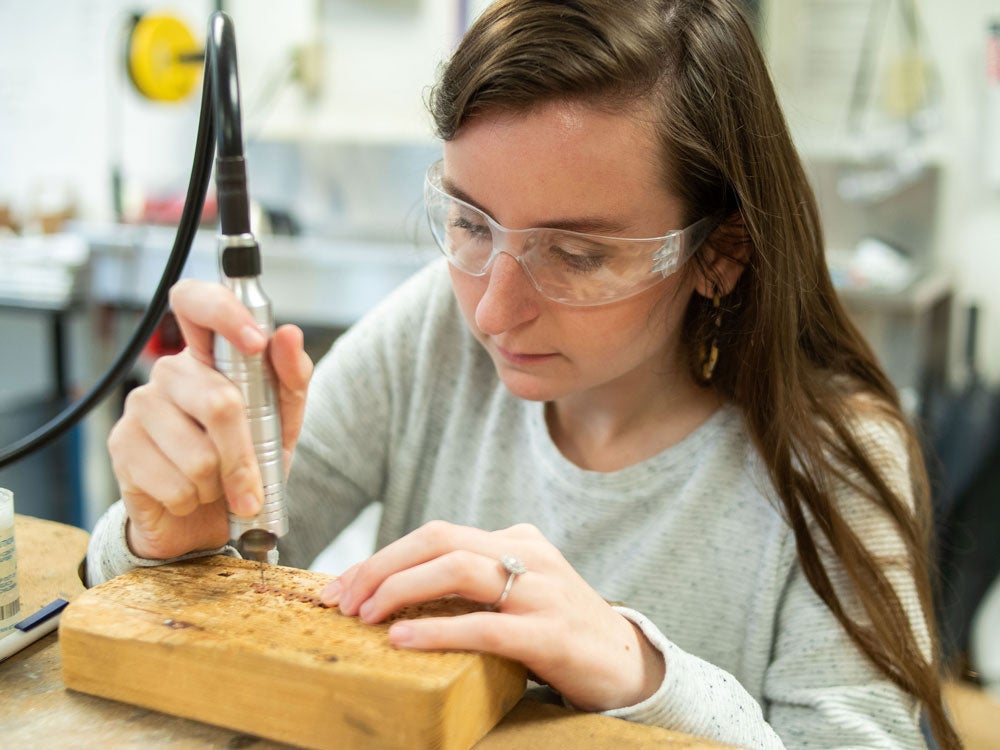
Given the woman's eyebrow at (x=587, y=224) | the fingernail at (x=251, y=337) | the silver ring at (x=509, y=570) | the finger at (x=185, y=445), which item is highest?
the woman's eyebrow at (x=587, y=224)

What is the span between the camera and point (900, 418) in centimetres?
116

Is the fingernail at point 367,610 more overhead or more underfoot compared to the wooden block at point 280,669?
more overhead

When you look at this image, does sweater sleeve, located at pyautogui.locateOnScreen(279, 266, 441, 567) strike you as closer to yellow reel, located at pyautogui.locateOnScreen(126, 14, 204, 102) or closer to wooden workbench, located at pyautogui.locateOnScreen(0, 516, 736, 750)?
wooden workbench, located at pyautogui.locateOnScreen(0, 516, 736, 750)

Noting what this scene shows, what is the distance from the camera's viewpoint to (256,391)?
0.71 m

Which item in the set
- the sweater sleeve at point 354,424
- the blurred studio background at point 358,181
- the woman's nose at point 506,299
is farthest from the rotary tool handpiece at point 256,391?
the blurred studio background at point 358,181

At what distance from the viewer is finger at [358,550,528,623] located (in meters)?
0.73

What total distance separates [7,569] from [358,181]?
8.77 ft

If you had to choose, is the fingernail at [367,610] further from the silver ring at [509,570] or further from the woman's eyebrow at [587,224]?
the woman's eyebrow at [587,224]

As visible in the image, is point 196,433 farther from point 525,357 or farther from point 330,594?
point 525,357

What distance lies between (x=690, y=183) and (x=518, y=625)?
51 cm

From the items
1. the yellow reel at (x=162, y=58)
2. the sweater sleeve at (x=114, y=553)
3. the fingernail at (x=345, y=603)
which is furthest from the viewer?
the yellow reel at (x=162, y=58)

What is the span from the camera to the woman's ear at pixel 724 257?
1.07 meters

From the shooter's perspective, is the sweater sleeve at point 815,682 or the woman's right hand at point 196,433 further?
the sweater sleeve at point 815,682

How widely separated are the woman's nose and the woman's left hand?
0.24m
